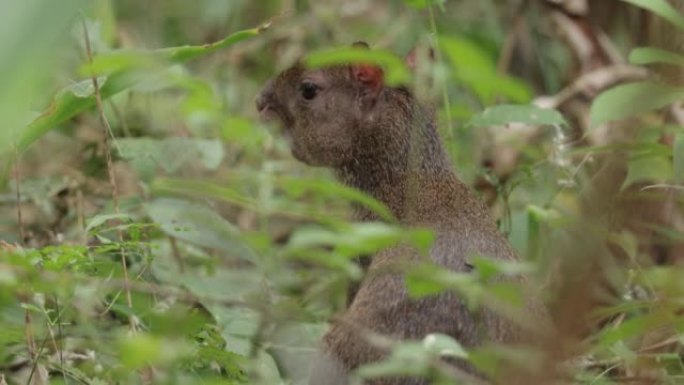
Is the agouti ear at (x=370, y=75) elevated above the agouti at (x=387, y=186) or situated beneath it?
elevated above

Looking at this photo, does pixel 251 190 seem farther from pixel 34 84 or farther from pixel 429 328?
pixel 34 84

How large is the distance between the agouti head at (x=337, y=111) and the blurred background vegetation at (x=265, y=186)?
14 centimetres

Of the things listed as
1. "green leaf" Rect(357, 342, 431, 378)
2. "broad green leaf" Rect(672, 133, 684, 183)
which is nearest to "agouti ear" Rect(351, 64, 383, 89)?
"broad green leaf" Rect(672, 133, 684, 183)

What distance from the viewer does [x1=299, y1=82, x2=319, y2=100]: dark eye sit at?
13.9 ft

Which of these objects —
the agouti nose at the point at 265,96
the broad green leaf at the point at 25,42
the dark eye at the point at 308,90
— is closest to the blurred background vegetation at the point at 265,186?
the broad green leaf at the point at 25,42

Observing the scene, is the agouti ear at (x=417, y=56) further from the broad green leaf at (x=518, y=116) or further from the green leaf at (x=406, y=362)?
the green leaf at (x=406, y=362)

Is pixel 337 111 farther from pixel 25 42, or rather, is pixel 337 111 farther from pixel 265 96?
pixel 25 42

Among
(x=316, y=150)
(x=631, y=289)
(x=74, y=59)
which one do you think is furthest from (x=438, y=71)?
(x=74, y=59)

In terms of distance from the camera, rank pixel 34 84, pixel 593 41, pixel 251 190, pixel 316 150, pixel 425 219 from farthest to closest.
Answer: pixel 593 41
pixel 251 190
pixel 316 150
pixel 425 219
pixel 34 84

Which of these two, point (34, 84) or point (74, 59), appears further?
point (74, 59)

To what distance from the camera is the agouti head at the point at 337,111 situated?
13.5 feet

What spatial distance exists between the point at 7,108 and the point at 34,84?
21mm

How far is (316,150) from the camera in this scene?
4.28 m

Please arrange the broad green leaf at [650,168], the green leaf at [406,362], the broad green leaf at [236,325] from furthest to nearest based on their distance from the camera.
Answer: the broad green leaf at [650,168] < the broad green leaf at [236,325] < the green leaf at [406,362]
